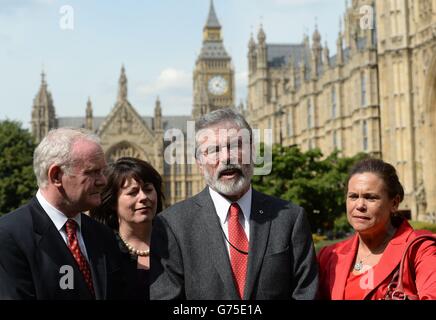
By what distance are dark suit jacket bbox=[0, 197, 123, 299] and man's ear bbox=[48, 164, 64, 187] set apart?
206 millimetres

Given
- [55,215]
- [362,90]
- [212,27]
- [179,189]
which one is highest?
[212,27]

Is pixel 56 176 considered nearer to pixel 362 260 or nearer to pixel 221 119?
pixel 221 119

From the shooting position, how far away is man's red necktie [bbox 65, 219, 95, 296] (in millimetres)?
5477

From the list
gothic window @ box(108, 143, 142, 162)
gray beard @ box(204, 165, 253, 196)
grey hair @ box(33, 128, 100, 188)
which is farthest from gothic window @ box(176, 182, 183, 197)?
grey hair @ box(33, 128, 100, 188)

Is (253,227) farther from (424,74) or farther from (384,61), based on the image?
(384,61)

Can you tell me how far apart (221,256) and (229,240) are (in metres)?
0.15

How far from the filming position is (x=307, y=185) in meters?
35.6

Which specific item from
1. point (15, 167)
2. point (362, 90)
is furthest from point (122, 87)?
point (362, 90)

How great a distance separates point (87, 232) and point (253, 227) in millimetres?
1154

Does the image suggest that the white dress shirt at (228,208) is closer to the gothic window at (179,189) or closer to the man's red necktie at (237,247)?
the man's red necktie at (237,247)

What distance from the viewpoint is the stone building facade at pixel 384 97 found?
130 feet

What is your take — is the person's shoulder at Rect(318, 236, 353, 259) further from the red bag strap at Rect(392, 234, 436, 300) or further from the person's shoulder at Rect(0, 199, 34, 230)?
the person's shoulder at Rect(0, 199, 34, 230)

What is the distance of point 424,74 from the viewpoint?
131 feet
